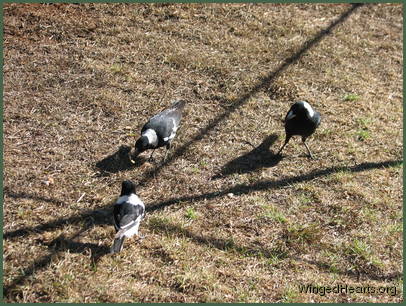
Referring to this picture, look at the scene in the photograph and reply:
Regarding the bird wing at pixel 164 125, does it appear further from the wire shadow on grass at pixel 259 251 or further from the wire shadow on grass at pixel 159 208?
the wire shadow on grass at pixel 259 251

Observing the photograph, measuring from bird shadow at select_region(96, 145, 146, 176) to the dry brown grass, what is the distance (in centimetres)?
2

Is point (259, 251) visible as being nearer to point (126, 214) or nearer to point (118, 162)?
point (126, 214)

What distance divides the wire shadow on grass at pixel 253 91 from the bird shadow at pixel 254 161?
62 centimetres

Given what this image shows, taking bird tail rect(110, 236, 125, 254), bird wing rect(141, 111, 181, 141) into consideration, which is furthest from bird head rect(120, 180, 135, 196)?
bird wing rect(141, 111, 181, 141)

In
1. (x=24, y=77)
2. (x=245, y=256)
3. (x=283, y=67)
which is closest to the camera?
(x=245, y=256)

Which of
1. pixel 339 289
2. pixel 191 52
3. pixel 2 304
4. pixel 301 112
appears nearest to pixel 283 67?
pixel 191 52

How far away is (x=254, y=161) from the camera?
6465 millimetres

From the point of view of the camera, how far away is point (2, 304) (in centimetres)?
431

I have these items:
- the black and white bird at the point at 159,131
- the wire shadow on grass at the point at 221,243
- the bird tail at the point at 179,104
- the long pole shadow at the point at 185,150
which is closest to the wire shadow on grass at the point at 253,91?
the long pole shadow at the point at 185,150

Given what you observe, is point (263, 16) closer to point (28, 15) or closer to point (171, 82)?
point (171, 82)

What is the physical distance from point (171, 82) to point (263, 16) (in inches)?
114

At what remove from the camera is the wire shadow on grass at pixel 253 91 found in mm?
6340

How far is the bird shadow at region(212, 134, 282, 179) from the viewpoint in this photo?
20.6ft

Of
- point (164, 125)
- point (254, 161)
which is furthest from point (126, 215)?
point (254, 161)
